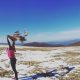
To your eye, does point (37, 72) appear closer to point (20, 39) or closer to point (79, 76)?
point (79, 76)

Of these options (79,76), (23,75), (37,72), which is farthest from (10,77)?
(79,76)

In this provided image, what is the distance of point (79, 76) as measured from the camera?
25.8m

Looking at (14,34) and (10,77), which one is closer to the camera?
(14,34)

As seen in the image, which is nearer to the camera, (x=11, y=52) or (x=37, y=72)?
(x=11, y=52)

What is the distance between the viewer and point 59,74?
2742 cm

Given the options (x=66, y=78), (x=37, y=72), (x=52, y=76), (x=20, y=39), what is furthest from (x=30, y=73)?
(x=20, y=39)

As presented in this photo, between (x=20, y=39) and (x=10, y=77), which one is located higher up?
(x=20, y=39)

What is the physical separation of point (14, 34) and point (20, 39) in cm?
68

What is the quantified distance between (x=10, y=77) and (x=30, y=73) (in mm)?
2886

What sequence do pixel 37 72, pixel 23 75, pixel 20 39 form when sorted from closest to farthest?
pixel 20 39
pixel 23 75
pixel 37 72

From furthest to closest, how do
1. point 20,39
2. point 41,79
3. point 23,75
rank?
point 23,75, point 41,79, point 20,39

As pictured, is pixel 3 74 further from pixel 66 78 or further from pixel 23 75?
pixel 66 78

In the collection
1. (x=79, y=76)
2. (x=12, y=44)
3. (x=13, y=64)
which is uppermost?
(x=12, y=44)

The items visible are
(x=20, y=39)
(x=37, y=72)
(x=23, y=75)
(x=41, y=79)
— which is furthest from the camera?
(x=37, y=72)
